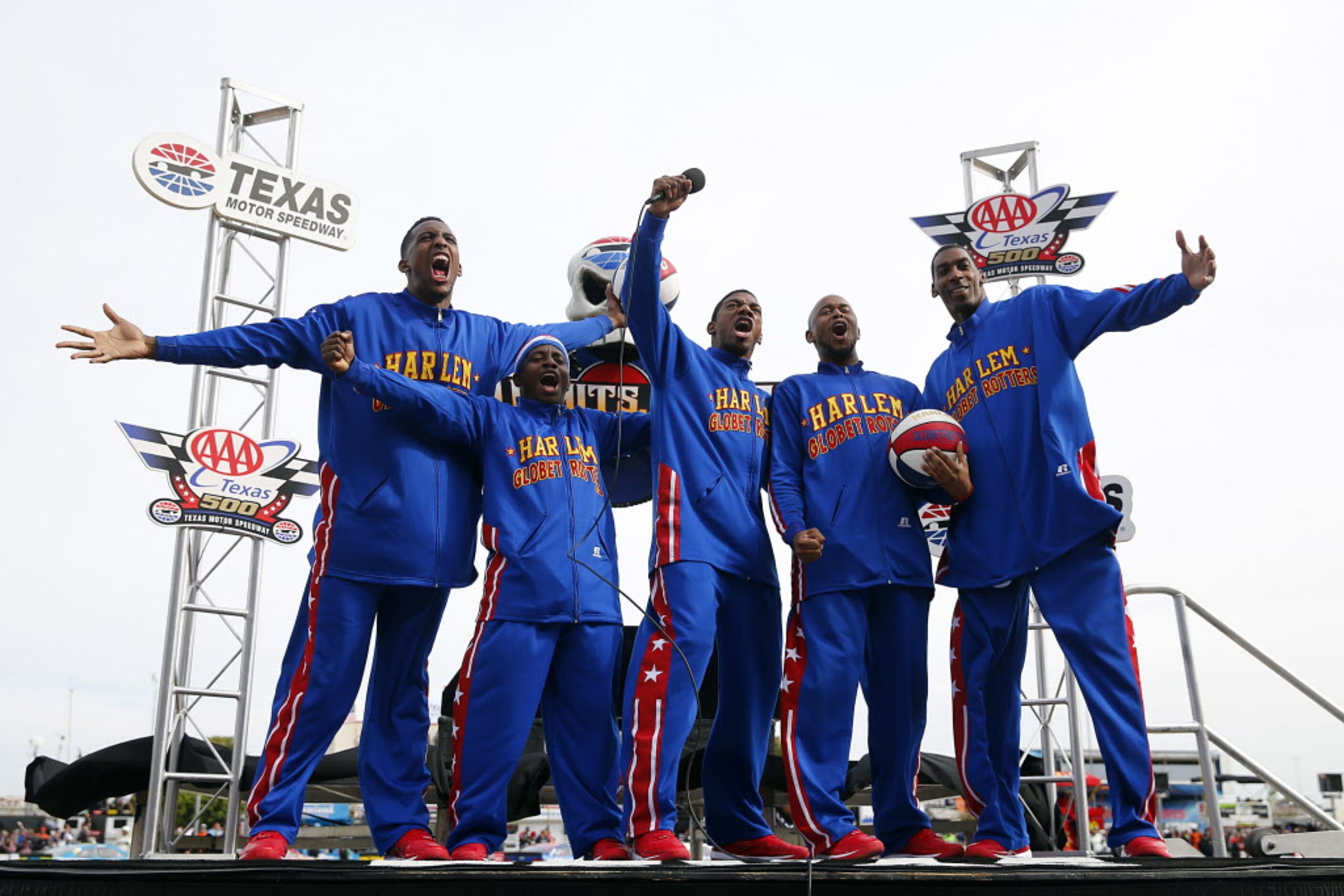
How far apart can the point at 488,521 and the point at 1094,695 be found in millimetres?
2045

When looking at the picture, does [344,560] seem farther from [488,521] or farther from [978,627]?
[978,627]

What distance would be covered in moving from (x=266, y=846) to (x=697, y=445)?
1.86m

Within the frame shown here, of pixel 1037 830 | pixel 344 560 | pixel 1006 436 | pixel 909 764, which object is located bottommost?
pixel 1037 830

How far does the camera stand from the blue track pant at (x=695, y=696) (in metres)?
3.60

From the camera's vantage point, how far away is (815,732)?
374cm

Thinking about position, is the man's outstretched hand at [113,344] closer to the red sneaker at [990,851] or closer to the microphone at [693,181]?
the microphone at [693,181]

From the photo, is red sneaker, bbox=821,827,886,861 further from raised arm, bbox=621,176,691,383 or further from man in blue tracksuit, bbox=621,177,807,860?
raised arm, bbox=621,176,691,383

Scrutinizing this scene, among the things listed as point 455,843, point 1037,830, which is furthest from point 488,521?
point 1037,830

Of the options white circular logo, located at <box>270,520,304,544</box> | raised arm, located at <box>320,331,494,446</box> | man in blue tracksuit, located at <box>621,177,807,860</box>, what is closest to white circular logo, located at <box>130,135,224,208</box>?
white circular logo, located at <box>270,520,304,544</box>

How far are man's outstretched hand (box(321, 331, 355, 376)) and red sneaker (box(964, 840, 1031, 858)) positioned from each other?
2.53 metres

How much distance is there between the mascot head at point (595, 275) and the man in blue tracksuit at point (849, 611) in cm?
117

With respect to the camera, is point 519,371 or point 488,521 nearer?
point 488,521

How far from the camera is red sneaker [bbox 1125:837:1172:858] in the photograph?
11.0ft

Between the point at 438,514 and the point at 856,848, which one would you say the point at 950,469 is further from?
the point at 438,514
